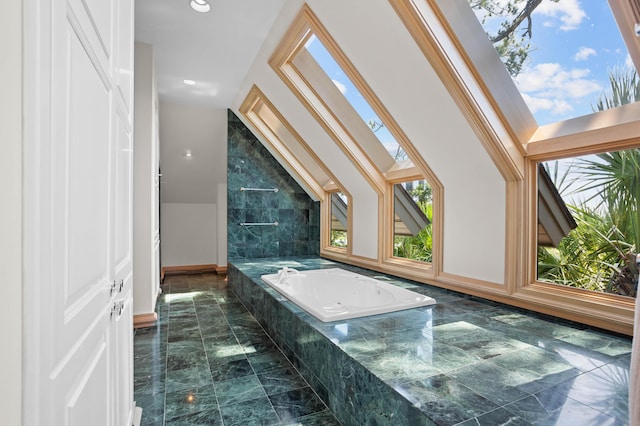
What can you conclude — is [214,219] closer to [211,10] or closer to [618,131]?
[211,10]

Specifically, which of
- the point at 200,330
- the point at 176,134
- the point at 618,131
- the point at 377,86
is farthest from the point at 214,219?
the point at 618,131

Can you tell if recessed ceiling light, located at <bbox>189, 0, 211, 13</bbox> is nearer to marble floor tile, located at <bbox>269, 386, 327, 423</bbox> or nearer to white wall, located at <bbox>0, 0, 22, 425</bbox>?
white wall, located at <bbox>0, 0, 22, 425</bbox>

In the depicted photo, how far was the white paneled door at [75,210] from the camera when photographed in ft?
1.68

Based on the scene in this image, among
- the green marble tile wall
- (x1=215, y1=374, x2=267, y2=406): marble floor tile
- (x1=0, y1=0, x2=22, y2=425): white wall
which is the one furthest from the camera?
the green marble tile wall

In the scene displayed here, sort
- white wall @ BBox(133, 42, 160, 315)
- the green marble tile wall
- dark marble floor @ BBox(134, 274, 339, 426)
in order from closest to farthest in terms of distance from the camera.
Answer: dark marble floor @ BBox(134, 274, 339, 426), white wall @ BBox(133, 42, 160, 315), the green marble tile wall

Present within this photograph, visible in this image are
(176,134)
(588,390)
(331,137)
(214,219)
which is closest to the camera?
(588,390)

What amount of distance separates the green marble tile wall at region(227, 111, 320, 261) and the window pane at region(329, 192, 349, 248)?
37 cm

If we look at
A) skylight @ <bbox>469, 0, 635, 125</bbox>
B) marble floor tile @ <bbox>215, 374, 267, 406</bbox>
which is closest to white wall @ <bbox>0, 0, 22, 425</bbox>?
marble floor tile @ <bbox>215, 374, 267, 406</bbox>

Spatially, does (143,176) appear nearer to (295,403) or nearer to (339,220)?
(295,403)

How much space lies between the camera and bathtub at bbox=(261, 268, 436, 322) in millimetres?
2203

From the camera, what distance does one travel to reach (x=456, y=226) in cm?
275

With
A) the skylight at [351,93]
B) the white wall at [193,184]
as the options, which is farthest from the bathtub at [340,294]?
the white wall at [193,184]

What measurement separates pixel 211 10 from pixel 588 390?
10.8 ft

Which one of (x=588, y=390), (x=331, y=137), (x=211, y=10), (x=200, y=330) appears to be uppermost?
(x=211, y=10)
